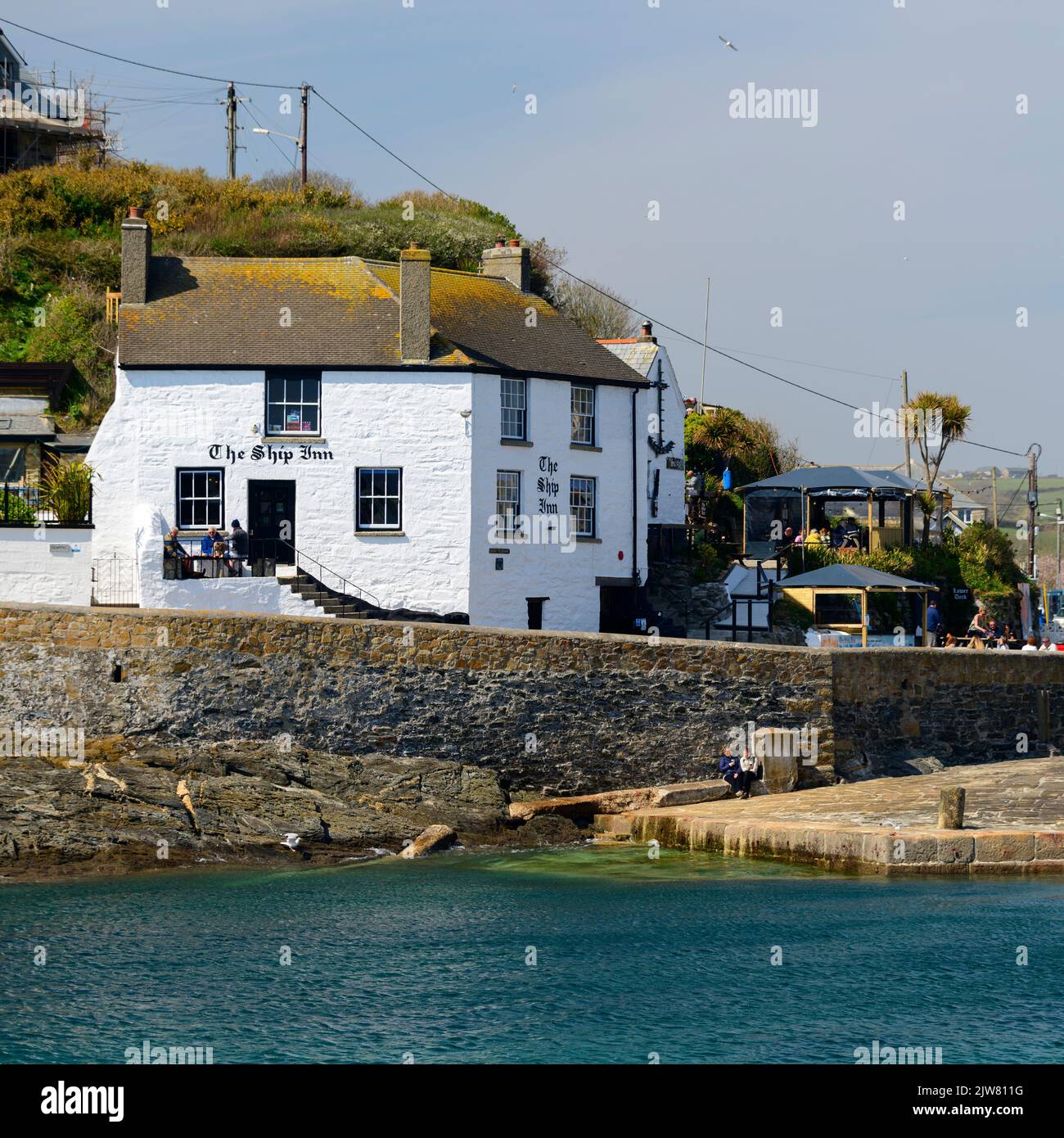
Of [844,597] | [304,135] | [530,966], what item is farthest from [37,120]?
[530,966]

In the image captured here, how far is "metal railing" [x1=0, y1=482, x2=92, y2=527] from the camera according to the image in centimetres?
3338

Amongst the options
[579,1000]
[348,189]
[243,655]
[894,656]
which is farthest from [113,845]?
[348,189]

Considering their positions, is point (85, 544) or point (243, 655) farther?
point (85, 544)

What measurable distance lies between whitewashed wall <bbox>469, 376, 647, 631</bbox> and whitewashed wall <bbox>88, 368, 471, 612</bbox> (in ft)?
1.59

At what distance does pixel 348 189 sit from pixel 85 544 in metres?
28.9

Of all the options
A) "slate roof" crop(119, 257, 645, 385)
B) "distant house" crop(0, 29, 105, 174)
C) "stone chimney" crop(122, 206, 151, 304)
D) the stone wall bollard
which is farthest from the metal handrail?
"distant house" crop(0, 29, 105, 174)

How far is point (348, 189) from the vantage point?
58.8 metres

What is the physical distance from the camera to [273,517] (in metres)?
34.3

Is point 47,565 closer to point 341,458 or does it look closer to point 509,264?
point 341,458

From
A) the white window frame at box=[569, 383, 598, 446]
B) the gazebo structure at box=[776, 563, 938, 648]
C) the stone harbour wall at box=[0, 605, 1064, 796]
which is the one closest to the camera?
the stone harbour wall at box=[0, 605, 1064, 796]

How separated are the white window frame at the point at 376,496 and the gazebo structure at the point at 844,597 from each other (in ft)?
31.7

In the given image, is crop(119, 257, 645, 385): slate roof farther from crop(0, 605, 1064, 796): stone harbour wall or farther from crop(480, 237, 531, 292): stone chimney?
crop(0, 605, 1064, 796): stone harbour wall
